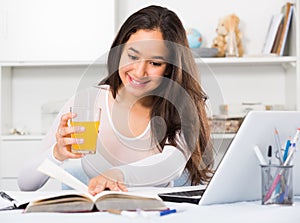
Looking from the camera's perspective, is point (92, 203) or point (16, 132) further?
point (16, 132)

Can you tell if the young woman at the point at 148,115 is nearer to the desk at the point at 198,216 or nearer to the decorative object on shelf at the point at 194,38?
the desk at the point at 198,216

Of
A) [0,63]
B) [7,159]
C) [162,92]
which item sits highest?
[162,92]

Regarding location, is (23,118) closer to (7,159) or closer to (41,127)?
(41,127)

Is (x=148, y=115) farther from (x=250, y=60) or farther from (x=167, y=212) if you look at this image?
(x=250, y=60)

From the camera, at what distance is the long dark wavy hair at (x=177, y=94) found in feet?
5.58

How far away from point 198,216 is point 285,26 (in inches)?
92.3

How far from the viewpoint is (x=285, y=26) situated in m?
3.19

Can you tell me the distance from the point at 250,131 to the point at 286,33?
219cm

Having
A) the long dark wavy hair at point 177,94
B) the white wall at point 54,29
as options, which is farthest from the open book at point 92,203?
the white wall at point 54,29

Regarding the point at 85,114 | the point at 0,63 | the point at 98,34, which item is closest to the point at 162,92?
the point at 85,114

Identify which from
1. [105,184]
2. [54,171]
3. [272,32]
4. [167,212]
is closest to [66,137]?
[105,184]

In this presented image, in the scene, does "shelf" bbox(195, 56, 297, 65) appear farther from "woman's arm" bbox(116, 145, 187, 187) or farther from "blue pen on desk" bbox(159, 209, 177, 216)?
"blue pen on desk" bbox(159, 209, 177, 216)

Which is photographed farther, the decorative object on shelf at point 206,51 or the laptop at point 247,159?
the decorative object on shelf at point 206,51

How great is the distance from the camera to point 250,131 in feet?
3.66
